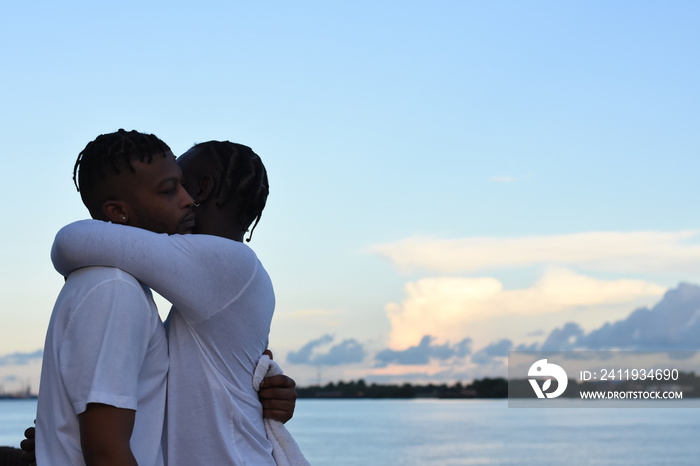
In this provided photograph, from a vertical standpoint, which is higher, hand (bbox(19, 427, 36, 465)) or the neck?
the neck

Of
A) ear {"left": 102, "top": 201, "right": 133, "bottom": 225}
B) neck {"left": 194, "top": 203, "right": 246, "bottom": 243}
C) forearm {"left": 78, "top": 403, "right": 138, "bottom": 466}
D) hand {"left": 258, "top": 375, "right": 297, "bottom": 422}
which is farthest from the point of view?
neck {"left": 194, "top": 203, "right": 246, "bottom": 243}

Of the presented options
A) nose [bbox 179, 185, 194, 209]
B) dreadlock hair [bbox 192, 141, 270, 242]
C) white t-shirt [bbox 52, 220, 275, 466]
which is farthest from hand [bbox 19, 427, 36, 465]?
dreadlock hair [bbox 192, 141, 270, 242]

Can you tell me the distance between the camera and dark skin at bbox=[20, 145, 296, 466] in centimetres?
203

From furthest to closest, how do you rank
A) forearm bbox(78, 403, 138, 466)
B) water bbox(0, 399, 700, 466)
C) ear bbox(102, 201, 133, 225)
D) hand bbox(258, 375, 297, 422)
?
water bbox(0, 399, 700, 466)
hand bbox(258, 375, 297, 422)
ear bbox(102, 201, 133, 225)
forearm bbox(78, 403, 138, 466)

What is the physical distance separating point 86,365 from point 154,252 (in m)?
0.29

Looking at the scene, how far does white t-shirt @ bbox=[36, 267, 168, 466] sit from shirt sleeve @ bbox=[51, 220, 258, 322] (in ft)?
0.13

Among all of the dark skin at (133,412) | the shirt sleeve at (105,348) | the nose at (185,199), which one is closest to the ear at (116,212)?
the dark skin at (133,412)

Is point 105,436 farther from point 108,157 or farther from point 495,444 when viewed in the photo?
point 495,444

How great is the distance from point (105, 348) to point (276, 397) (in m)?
0.54

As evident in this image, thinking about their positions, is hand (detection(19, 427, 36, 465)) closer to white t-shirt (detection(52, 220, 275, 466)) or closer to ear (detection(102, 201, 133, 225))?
white t-shirt (detection(52, 220, 275, 466))

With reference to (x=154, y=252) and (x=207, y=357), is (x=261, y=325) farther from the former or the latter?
(x=154, y=252)

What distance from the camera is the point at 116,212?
2.30 meters

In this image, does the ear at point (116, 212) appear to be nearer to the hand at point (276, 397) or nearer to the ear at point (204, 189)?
the ear at point (204, 189)

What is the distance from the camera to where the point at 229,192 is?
2590 mm
